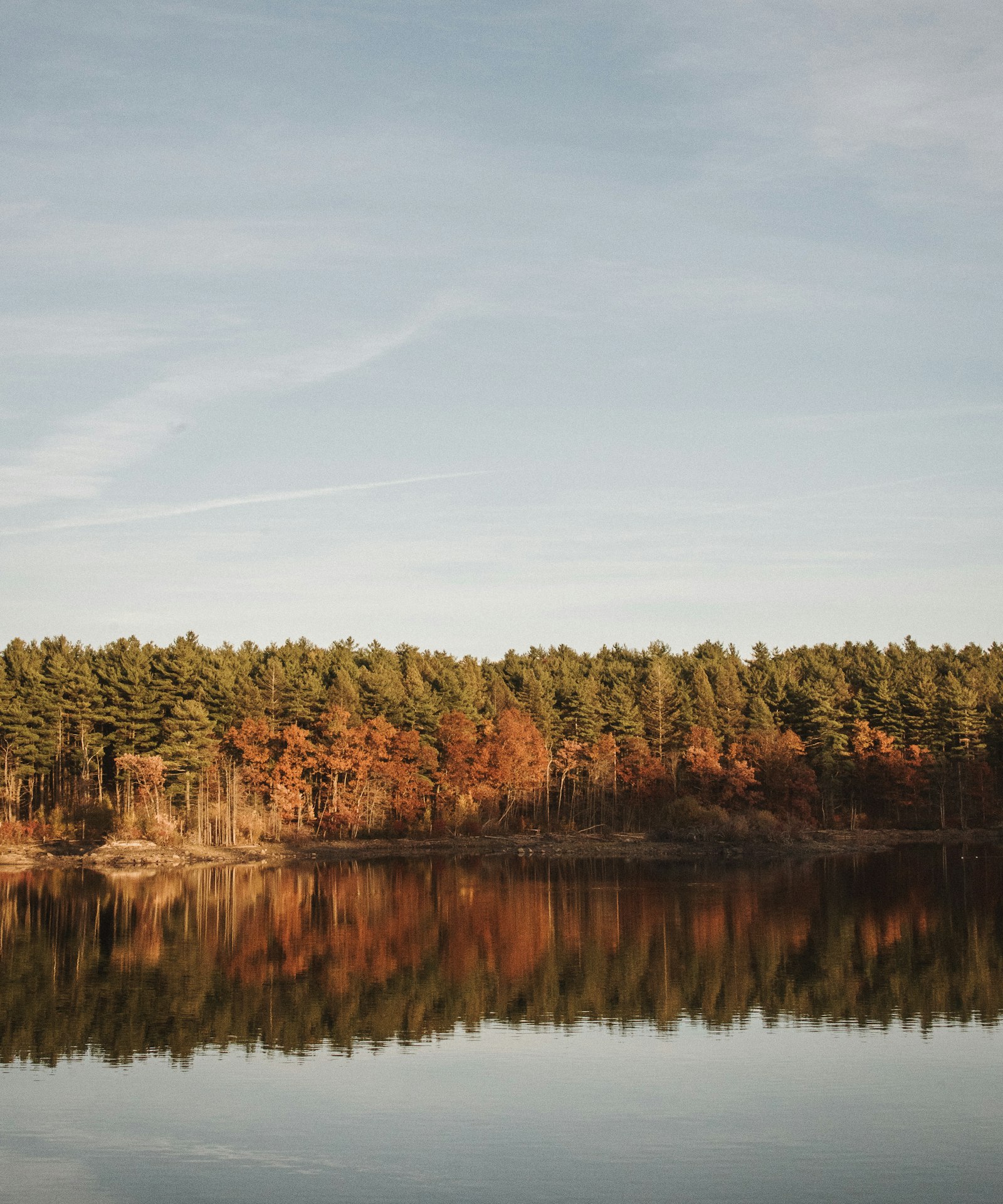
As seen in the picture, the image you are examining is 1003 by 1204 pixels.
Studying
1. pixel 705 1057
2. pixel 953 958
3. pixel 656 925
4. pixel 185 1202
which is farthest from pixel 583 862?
pixel 185 1202

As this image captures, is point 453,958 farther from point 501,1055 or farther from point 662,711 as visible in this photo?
point 662,711

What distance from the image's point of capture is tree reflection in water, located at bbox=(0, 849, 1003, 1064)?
95.5 ft

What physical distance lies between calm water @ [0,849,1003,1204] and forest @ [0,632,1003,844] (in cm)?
3961

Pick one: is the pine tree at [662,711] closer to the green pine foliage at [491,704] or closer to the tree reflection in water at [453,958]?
the green pine foliage at [491,704]

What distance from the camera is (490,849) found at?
3797 inches

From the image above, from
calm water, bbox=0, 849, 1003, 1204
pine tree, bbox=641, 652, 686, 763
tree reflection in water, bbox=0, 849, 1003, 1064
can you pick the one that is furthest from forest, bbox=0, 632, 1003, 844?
calm water, bbox=0, 849, 1003, 1204

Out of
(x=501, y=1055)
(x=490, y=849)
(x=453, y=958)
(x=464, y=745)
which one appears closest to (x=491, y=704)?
(x=464, y=745)

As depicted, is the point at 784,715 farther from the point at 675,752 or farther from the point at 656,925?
the point at 656,925

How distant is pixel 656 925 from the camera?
151ft

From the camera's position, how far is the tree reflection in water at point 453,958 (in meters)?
29.1

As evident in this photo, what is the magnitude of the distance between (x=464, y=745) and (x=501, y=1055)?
Result: 7771cm

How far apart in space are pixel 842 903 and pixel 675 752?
5732cm

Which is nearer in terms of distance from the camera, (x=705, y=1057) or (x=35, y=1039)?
(x=705, y=1057)

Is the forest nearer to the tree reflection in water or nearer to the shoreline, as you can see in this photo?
the shoreline
